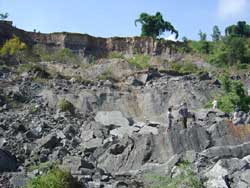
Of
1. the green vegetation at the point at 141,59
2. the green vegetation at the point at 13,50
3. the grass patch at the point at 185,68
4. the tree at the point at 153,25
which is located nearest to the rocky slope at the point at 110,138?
the green vegetation at the point at 13,50

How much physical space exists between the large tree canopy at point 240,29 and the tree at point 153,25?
9.71m

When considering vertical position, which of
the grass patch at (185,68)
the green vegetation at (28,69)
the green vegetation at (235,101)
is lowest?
the green vegetation at (235,101)

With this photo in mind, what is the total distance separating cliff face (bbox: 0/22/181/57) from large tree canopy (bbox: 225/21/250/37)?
550 inches

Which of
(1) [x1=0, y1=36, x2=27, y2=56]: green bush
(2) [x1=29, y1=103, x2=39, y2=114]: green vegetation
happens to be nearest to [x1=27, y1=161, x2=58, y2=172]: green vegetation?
(2) [x1=29, y1=103, x2=39, y2=114]: green vegetation

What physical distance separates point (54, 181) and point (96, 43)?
37.2 metres

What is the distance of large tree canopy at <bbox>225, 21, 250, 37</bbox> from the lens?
2464 inches

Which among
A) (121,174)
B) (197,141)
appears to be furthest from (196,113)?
(121,174)

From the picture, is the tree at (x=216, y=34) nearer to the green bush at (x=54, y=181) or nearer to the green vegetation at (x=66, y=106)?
the green vegetation at (x=66, y=106)

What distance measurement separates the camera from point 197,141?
17125 mm

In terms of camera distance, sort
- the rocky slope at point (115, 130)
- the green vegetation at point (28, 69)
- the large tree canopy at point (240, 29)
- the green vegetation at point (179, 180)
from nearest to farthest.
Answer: the green vegetation at point (179, 180), the rocky slope at point (115, 130), the green vegetation at point (28, 69), the large tree canopy at point (240, 29)

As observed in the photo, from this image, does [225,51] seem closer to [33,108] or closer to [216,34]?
[216,34]

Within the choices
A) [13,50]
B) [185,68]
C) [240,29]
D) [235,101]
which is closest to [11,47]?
[13,50]

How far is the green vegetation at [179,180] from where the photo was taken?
40.2ft

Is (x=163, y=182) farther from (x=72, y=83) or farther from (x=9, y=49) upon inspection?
(x=9, y=49)
